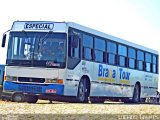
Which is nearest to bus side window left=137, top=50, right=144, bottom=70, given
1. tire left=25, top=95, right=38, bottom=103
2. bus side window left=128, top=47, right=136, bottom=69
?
bus side window left=128, top=47, right=136, bottom=69

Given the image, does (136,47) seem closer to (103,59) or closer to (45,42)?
(103,59)

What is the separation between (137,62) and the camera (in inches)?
925

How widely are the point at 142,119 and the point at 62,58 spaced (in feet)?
22.9

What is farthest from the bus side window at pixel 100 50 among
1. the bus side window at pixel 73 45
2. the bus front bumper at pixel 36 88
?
the bus front bumper at pixel 36 88

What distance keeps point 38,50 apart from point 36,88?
138 centimetres

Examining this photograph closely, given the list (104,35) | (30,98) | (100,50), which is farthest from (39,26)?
(104,35)

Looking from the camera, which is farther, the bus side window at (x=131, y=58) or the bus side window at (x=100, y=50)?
the bus side window at (x=131, y=58)

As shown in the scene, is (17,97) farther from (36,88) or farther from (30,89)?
(36,88)

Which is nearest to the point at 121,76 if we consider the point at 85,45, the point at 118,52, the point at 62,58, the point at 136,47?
the point at 118,52

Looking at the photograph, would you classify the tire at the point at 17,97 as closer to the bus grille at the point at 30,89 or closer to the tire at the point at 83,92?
the bus grille at the point at 30,89

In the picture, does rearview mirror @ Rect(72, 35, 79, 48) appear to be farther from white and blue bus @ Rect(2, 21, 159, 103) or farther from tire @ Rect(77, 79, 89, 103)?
tire @ Rect(77, 79, 89, 103)

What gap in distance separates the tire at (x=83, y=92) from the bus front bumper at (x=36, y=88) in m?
1.41

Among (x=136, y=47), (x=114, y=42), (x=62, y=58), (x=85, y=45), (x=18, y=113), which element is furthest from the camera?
(x=136, y=47)

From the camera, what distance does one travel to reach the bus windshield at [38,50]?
15781 millimetres
